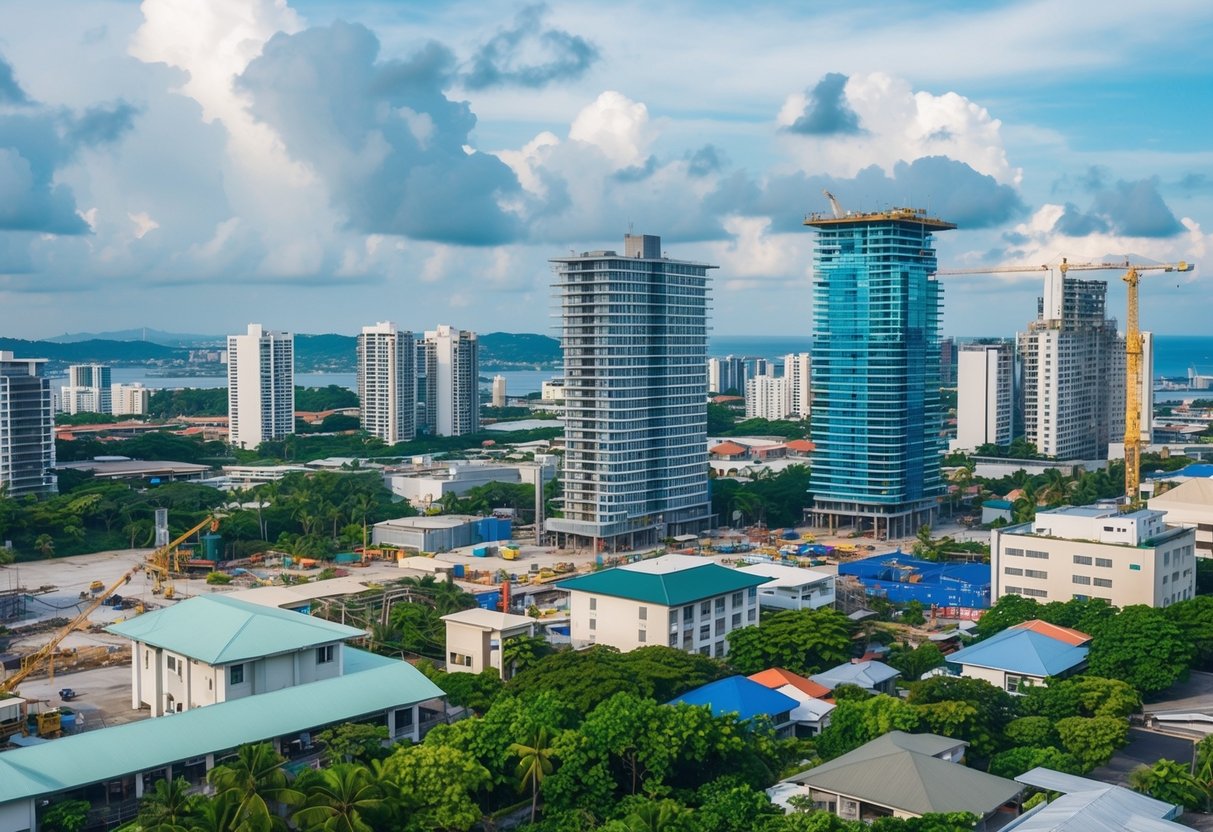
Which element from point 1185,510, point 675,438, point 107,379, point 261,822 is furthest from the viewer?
point 107,379

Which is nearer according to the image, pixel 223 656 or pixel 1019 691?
pixel 223 656

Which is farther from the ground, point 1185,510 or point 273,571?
point 1185,510

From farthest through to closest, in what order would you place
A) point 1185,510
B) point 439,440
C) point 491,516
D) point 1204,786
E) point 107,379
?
1. point 107,379
2. point 439,440
3. point 491,516
4. point 1185,510
5. point 1204,786

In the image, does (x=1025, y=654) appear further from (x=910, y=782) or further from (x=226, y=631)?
(x=226, y=631)

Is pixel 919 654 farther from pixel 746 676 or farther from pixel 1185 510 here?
pixel 1185 510

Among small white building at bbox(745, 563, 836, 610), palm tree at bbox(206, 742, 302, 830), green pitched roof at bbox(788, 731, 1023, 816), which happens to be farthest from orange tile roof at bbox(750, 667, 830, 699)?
palm tree at bbox(206, 742, 302, 830)

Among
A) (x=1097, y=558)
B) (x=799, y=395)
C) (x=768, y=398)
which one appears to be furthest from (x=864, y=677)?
(x=768, y=398)

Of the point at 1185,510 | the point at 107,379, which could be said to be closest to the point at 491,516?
the point at 1185,510
